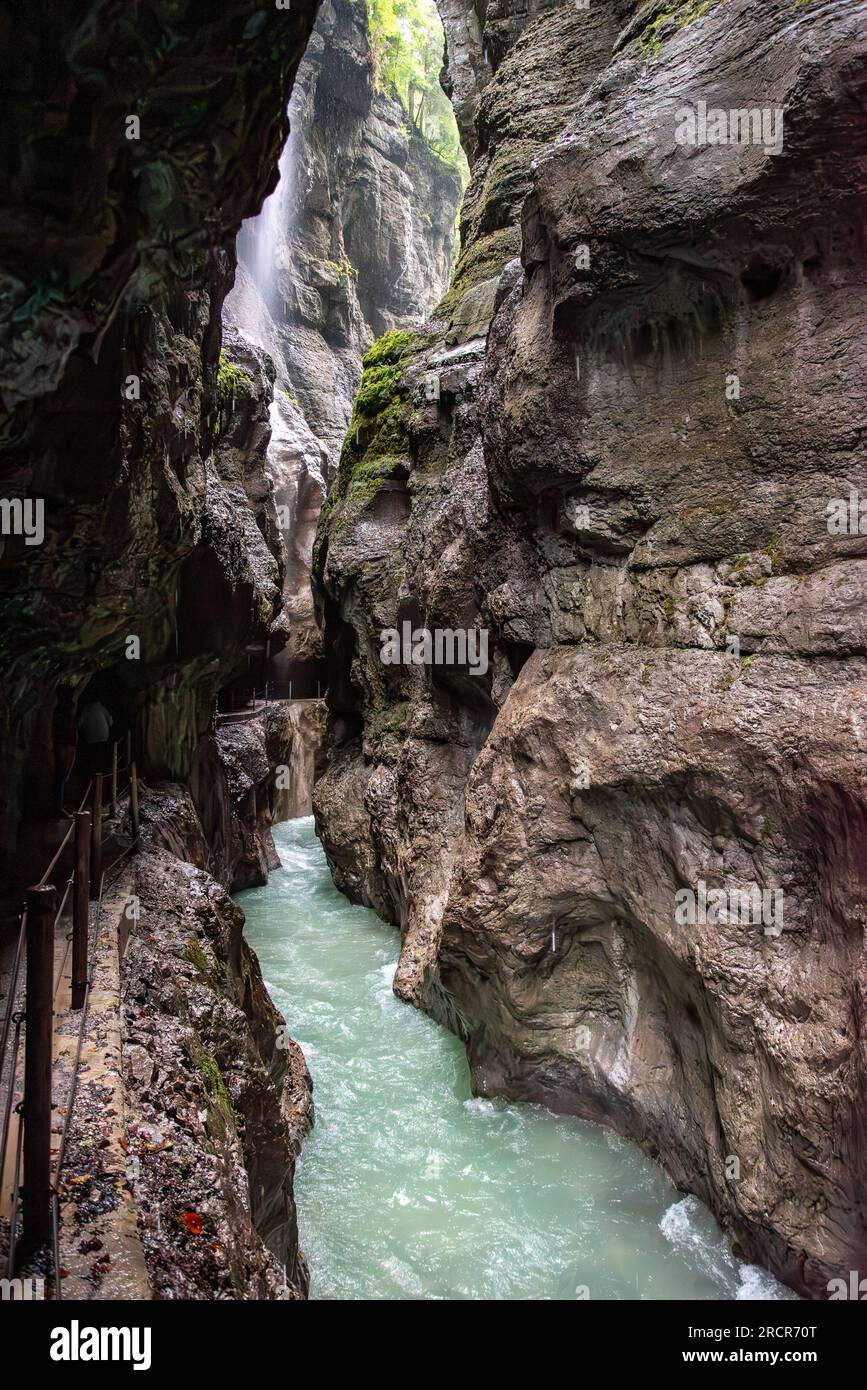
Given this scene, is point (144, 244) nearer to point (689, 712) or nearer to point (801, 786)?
point (689, 712)

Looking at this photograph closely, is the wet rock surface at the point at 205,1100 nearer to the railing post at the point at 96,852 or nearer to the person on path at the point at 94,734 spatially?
the railing post at the point at 96,852

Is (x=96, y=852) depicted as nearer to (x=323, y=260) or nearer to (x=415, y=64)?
(x=323, y=260)

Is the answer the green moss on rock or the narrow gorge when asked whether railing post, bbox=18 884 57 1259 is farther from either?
the green moss on rock

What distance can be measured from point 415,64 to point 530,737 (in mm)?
41015

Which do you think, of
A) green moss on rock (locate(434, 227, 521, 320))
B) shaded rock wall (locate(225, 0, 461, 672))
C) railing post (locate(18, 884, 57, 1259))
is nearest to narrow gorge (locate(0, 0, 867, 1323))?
railing post (locate(18, 884, 57, 1259))

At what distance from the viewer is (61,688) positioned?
8.52m

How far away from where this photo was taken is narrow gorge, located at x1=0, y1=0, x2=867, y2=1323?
13.0 ft

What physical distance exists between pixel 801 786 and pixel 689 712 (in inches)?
39.7

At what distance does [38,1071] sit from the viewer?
289 cm

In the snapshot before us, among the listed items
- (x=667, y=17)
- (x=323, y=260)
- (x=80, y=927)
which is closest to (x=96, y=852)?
(x=80, y=927)

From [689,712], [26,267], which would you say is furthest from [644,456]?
[26,267]

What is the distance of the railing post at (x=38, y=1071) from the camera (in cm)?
279

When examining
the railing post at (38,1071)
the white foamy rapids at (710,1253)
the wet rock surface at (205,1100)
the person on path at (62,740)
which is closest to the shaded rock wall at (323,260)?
the person on path at (62,740)

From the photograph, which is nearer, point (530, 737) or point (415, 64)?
point (530, 737)
